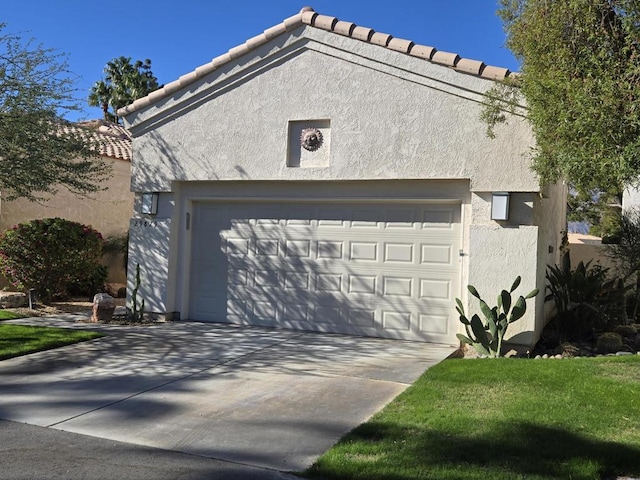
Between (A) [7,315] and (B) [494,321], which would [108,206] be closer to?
(A) [7,315]

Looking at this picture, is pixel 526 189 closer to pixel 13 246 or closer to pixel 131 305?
pixel 131 305

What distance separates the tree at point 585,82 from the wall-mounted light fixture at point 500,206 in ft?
5.89

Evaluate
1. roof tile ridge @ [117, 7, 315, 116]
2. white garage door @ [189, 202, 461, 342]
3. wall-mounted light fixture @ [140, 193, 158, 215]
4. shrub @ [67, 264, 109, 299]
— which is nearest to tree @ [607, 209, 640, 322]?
white garage door @ [189, 202, 461, 342]

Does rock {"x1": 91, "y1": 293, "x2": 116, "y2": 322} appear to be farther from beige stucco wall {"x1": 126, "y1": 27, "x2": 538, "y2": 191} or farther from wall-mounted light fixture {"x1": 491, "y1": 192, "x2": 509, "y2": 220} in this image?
wall-mounted light fixture {"x1": 491, "y1": 192, "x2": 509, "y2": 220}

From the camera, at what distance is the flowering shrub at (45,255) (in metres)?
12.7

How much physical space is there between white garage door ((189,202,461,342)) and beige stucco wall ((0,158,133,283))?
589 centimetres

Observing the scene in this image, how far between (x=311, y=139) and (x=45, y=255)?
659cm

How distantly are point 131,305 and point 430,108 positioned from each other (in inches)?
259

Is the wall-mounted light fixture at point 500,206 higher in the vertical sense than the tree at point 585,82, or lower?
lower

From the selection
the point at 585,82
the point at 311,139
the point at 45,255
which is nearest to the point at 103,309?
the point at 45,255

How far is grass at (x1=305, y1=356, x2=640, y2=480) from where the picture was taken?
4.36m

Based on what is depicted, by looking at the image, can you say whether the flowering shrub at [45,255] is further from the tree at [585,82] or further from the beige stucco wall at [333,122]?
the tree at [585,82]

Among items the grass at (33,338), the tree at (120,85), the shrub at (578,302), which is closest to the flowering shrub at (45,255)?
the grass at (33,338)

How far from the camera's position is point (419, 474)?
4273 mm
